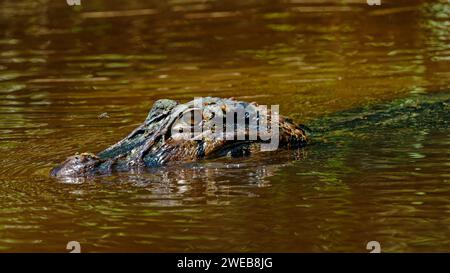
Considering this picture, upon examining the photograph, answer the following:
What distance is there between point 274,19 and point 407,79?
5.20m

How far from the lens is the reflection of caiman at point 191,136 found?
7758 mm

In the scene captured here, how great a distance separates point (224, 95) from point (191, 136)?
10.2ft

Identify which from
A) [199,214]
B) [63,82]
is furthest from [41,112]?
[199,214]

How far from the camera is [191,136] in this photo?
787 cm

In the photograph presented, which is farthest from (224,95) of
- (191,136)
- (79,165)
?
(79,165)

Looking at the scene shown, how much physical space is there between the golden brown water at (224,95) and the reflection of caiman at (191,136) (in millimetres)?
176

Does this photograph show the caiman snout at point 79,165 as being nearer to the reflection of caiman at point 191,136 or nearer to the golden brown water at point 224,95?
the reflection of caiman at point 191,136

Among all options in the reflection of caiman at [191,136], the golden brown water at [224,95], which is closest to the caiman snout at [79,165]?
the reflection of caiman at [191,136]

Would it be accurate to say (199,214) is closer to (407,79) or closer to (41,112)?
(41,112)

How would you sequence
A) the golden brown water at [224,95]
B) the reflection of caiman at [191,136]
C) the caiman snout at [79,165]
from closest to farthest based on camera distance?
the golden brown water at [224,95]
the caiman snout at [79,165]
the reflection of caiman at [191,136]

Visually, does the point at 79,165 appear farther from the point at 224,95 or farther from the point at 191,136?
the point at 224,95

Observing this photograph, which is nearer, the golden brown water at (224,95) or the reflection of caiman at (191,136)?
the golden brown water at (224,95)

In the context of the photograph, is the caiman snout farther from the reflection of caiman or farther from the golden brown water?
the golden brown water

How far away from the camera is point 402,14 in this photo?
15.7m
